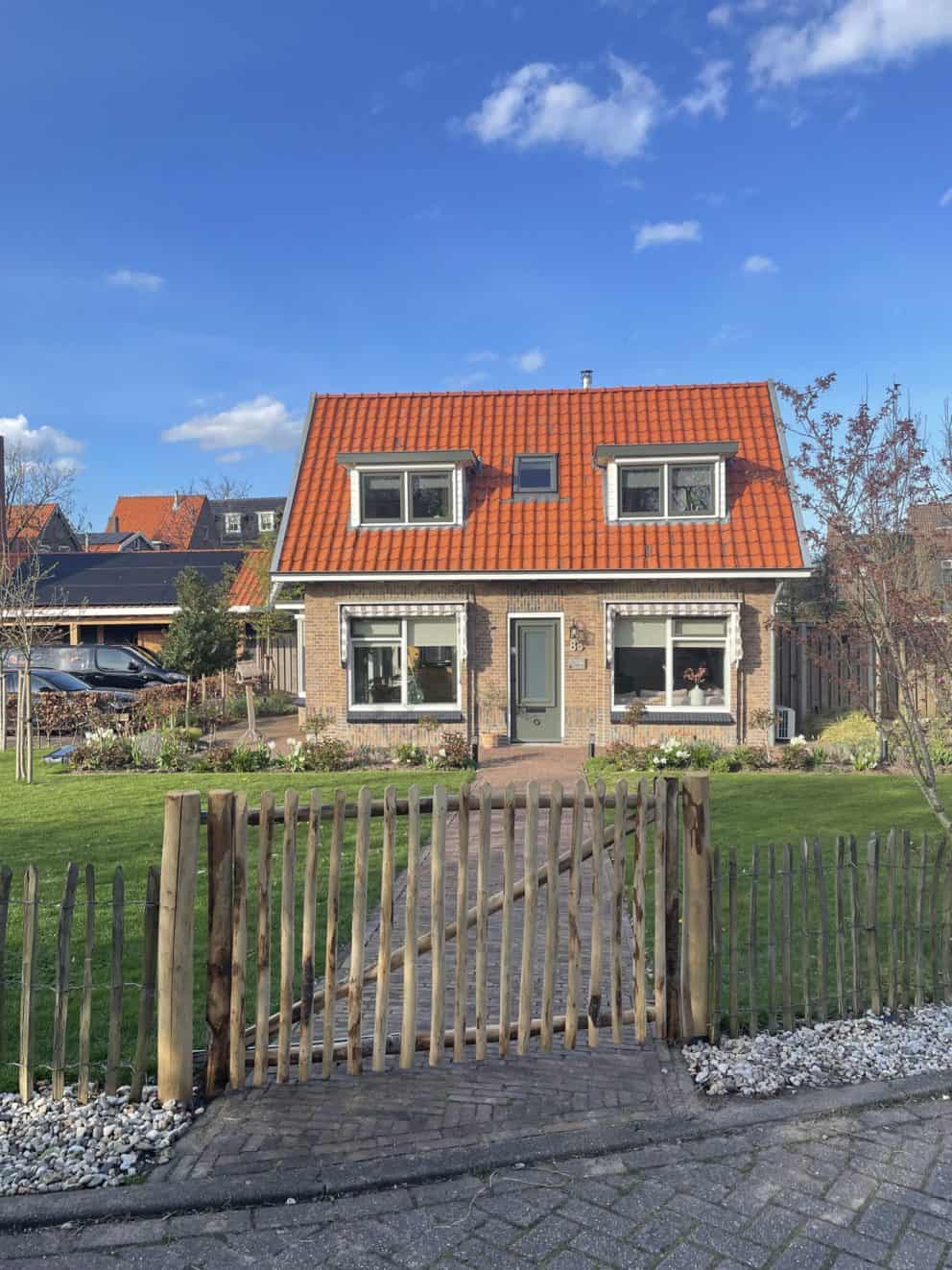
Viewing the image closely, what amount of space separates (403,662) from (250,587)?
1433 cm

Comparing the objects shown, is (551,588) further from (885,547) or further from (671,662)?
(885,547)

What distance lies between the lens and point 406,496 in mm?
17344

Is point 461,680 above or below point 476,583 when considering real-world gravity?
below

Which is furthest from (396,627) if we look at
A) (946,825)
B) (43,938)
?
(946,825)

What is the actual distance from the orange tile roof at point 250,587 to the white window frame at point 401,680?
1182 centimetres

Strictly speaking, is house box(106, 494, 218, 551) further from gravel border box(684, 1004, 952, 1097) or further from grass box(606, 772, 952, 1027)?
gravel border box(684, 1004, 952, 1097)

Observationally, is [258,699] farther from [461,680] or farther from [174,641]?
[461,680]

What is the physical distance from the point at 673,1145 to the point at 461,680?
1283cm

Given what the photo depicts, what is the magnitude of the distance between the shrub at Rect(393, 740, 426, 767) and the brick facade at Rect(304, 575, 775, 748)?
1483 mm

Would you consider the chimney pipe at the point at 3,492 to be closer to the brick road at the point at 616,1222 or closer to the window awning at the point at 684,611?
the window awning at the point at 684,611

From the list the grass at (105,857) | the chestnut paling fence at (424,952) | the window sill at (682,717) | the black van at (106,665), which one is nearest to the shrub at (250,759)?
the grass at (105,857)

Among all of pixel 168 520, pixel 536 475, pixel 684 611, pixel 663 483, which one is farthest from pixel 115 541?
pixel 684 611

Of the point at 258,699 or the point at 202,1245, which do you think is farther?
the point at 258,699

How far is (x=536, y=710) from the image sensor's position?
662 inches
